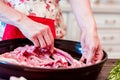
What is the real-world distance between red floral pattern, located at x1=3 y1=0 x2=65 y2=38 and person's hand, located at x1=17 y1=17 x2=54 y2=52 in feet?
0.83

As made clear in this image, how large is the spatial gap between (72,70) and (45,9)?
0.50 meters

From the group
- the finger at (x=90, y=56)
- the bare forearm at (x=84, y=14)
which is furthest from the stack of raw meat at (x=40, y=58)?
the bare forearm at (x=84, y=14)

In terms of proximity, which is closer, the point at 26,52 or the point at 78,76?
the point at 78,76

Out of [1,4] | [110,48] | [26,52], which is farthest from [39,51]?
[110,48]

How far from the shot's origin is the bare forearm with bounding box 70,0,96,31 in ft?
3.92

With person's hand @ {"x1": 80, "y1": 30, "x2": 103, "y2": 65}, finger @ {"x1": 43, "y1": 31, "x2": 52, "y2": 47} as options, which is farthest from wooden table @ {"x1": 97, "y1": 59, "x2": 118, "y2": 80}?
finger @ {"x1": 43, "y1": 31, "x2": 52, "y2": 47}

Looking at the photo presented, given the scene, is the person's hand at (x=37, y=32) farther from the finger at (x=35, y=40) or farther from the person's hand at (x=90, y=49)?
the person's hand at (x=90, y=49)

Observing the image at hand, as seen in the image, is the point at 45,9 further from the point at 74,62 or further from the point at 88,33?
the point at 74,62

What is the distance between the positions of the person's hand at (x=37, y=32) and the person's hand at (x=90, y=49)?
150 millimetres

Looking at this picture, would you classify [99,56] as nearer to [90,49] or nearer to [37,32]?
[90,49]

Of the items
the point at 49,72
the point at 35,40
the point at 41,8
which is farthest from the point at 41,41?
the point at 41,8

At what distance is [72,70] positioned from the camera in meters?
0.82

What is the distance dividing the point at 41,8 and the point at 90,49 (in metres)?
0.29

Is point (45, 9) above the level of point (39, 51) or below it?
above
